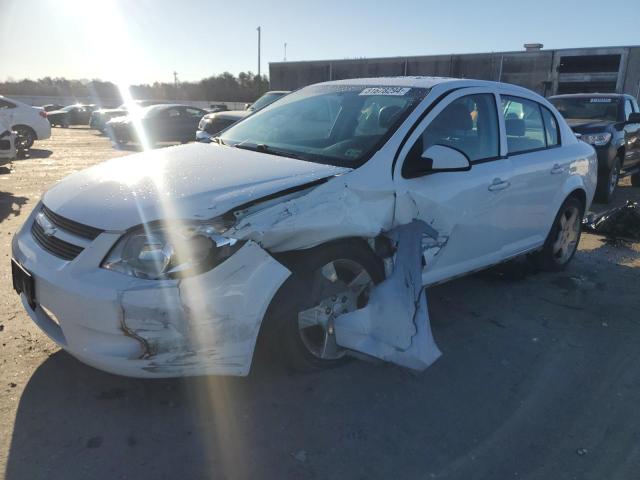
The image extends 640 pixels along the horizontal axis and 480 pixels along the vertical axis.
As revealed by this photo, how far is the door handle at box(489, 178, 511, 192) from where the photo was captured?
3.92 m

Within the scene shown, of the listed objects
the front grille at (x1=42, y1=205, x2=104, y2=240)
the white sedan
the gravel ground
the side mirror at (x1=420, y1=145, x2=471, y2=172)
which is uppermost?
the side mirror at (x1=420, y1=145, x2=471, y2=172)

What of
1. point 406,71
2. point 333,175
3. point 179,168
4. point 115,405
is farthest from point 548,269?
point 406,71

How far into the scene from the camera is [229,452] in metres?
2.49

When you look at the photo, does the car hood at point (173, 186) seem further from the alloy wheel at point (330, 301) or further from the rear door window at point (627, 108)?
the rear door window at point (627, 108)

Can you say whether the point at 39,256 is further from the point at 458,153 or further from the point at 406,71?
the point at 406,71

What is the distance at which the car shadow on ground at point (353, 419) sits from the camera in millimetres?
2432

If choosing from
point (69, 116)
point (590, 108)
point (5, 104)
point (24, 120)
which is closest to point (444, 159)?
point (590, 108)

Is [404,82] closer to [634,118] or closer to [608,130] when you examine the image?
[608,130]

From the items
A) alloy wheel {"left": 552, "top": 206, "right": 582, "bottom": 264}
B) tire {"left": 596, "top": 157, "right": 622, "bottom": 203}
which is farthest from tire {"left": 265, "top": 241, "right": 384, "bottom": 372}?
tire {"left": 596, "top": 157, "right": 622, "bottom": 203}

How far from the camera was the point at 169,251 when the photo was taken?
8.15 ft

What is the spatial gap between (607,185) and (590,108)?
2014mm

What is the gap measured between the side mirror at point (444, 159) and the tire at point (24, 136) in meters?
14.9

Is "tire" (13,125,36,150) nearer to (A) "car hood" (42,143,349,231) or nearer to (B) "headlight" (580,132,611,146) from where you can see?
(A) "car hood" (42,143,349,231)

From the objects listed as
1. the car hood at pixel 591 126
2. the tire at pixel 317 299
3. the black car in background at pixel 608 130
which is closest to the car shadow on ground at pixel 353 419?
the tire at pixel 317 299
